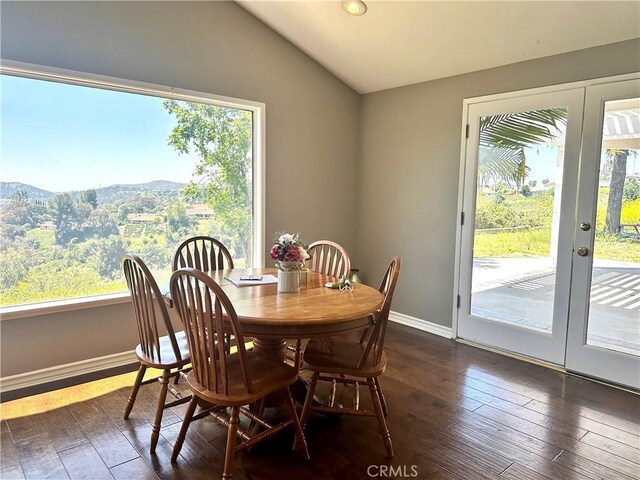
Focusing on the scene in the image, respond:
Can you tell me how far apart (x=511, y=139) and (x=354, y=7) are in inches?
63.7

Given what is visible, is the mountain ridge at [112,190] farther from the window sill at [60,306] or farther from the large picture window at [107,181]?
the window sill at [60,306]

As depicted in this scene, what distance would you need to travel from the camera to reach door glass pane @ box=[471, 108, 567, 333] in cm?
318

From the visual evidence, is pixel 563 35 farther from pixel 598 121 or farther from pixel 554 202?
pixel 554 202

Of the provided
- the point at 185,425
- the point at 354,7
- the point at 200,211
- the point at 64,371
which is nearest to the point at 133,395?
the point at 185,425

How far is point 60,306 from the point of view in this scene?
284 cm

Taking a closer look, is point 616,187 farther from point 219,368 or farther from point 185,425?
point 185,425

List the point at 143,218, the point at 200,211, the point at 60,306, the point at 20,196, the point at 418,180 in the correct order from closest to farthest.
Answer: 1. the point at 20,196
2. the point at 60,306
3. the point at 143,218
4. the point at 200,211
5. the point at 418,180

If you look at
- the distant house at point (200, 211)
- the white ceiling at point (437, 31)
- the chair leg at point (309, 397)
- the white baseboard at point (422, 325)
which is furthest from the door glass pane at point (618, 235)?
the distant house at point (200, 211)

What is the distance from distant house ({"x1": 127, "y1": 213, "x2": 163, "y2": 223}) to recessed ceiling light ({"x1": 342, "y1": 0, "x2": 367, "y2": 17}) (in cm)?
215

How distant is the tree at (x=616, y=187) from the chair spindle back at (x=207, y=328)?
2.66 metres

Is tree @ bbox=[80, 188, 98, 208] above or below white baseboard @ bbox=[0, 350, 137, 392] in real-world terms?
above

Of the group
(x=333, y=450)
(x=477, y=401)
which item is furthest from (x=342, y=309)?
(x=477, y=401)

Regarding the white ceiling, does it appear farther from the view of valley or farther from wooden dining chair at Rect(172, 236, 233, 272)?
wooden dining chair at Rect(172, 236, 233, 272)

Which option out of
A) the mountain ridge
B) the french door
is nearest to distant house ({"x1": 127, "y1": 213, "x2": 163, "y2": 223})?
the mountain ridge
